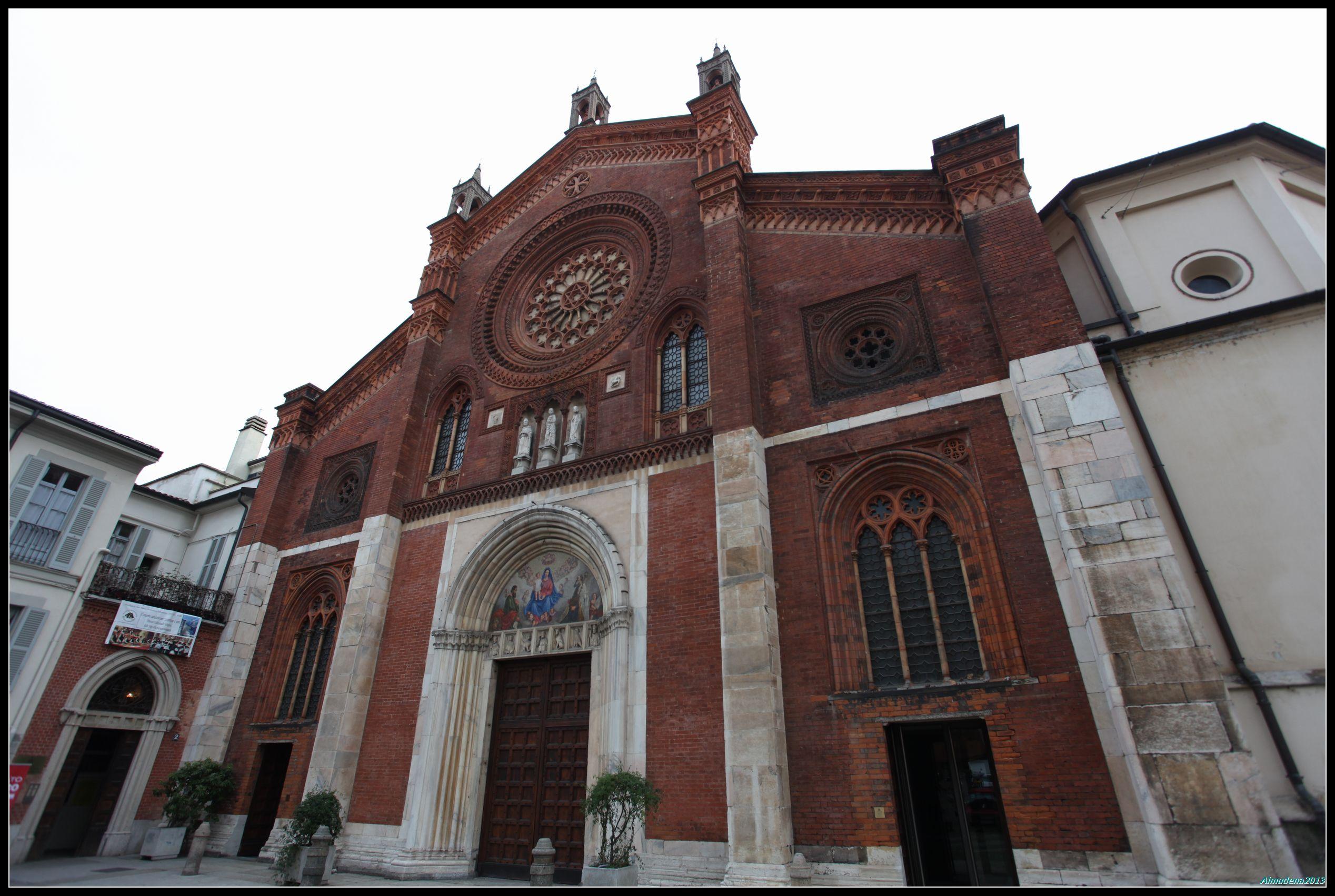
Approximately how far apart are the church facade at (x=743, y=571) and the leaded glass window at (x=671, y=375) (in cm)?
13

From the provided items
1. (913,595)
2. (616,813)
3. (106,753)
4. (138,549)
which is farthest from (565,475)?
(138,549)

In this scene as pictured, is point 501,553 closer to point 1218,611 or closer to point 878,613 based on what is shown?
point 878,613

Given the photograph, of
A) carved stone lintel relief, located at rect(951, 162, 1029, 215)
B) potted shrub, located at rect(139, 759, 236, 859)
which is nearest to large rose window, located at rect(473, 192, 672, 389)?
carved stone lintel relief, located at rect(951, 162, 1029, 215)

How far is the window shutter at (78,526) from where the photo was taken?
15164 mm

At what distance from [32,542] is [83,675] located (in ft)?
10.5

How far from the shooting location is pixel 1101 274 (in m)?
12.3

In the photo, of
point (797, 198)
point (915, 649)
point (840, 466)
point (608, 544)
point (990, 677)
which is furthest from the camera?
point (797, 198)

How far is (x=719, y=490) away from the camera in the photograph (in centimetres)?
1195

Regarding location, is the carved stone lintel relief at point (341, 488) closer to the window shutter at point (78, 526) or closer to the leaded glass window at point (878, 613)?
the window shutter at point (78, 526)

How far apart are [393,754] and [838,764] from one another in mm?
9315

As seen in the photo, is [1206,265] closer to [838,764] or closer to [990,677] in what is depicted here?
[990,677]

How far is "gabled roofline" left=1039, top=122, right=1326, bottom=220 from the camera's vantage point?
11.9m

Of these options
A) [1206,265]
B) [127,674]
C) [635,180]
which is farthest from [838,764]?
[127,674]

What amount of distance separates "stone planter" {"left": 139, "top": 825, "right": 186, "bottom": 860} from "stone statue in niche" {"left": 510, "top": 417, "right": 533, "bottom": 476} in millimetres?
10882
